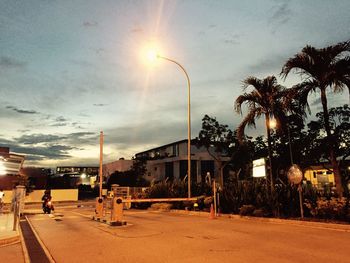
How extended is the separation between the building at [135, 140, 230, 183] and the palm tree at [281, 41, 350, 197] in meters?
39.2

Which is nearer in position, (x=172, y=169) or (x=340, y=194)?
(x=340, y=194)

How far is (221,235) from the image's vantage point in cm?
1088

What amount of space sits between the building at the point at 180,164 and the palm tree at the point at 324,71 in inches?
1545

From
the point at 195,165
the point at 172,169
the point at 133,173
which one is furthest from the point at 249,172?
the point at 133,173

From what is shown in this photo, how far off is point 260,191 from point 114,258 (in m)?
11.9

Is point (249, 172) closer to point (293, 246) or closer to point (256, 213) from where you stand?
point (256, 213)

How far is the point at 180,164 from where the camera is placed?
60750mm

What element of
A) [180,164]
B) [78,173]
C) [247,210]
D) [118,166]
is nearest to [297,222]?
[247,210]

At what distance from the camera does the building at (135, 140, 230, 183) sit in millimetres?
59156

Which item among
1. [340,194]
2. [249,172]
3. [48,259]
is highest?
[249,172]

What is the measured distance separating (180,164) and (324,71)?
153ft

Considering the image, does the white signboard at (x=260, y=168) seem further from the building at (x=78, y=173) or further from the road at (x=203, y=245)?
the building at (x=78, y=173)

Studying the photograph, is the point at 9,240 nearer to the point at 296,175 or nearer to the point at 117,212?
the point at 117,212

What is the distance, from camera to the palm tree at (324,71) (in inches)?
586
